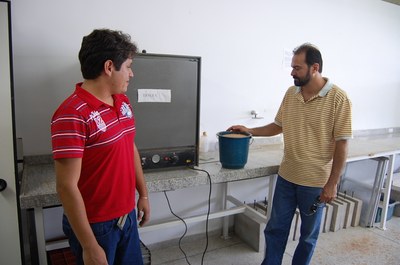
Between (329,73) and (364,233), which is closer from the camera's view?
(364,233)

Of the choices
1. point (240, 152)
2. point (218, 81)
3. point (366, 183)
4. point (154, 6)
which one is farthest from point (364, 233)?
point (154, 6)

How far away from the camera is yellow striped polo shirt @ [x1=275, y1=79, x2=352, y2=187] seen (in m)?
1.75

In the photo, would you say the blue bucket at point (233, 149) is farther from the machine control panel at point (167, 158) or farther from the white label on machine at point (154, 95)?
the white label on machine at point (154, 95)

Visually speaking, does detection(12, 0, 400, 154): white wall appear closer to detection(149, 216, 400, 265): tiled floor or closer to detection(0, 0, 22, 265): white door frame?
detection(0, 0, 22, 265): white door frame

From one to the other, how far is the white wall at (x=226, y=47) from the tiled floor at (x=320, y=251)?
0.23 metres

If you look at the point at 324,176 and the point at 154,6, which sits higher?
the point at 154,6

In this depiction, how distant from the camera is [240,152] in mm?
1977

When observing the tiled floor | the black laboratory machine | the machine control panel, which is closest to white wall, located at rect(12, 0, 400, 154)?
the black laboratory machine

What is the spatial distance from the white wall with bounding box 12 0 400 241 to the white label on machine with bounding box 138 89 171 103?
62 centimetres

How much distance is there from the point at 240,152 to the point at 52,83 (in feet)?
4.39

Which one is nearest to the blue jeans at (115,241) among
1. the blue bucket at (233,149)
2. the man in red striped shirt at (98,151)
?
the man in red striped shirt at (98,151)

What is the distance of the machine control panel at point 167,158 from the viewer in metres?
1.77

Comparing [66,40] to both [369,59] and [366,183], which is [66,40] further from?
[369,59]

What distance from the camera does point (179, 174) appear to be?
1.83 metres
